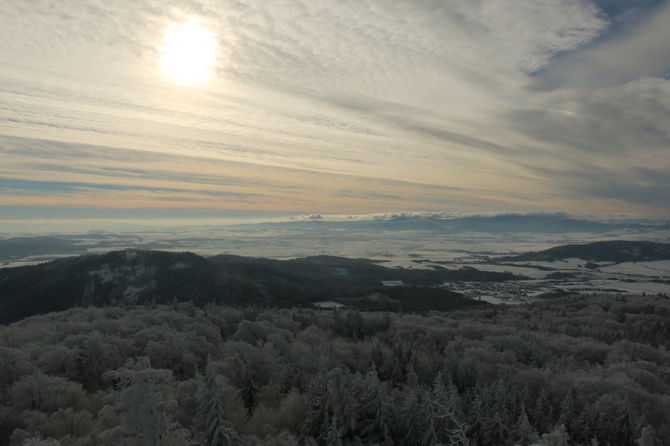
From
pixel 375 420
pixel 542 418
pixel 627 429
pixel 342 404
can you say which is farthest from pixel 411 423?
pixel 627 429

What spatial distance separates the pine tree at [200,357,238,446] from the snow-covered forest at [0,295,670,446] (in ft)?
0.33

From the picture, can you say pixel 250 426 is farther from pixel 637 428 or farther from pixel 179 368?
pixel 637 428

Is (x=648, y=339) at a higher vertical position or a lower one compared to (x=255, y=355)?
lower

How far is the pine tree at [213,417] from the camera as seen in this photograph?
29234mm

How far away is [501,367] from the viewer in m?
61.3

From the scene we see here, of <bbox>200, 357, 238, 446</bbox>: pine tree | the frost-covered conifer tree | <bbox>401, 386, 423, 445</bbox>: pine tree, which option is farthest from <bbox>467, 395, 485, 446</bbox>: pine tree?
the frost-covered conifer tree

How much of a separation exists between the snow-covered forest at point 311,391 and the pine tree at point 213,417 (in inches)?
3.9

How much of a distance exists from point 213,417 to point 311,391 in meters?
14.2

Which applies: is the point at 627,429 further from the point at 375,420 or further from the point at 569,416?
the point at 375,420

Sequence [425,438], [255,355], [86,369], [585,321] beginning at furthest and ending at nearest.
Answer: [585,321], [255,355], [86,369], [425,438]

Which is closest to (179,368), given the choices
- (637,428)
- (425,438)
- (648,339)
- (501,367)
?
(425,438)

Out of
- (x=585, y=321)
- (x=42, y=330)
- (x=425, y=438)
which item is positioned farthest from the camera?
(x=585, y=321)

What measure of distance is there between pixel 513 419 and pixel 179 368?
1800 inches

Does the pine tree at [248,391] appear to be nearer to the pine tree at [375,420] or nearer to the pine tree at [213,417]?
the pine tree at [375,420]
